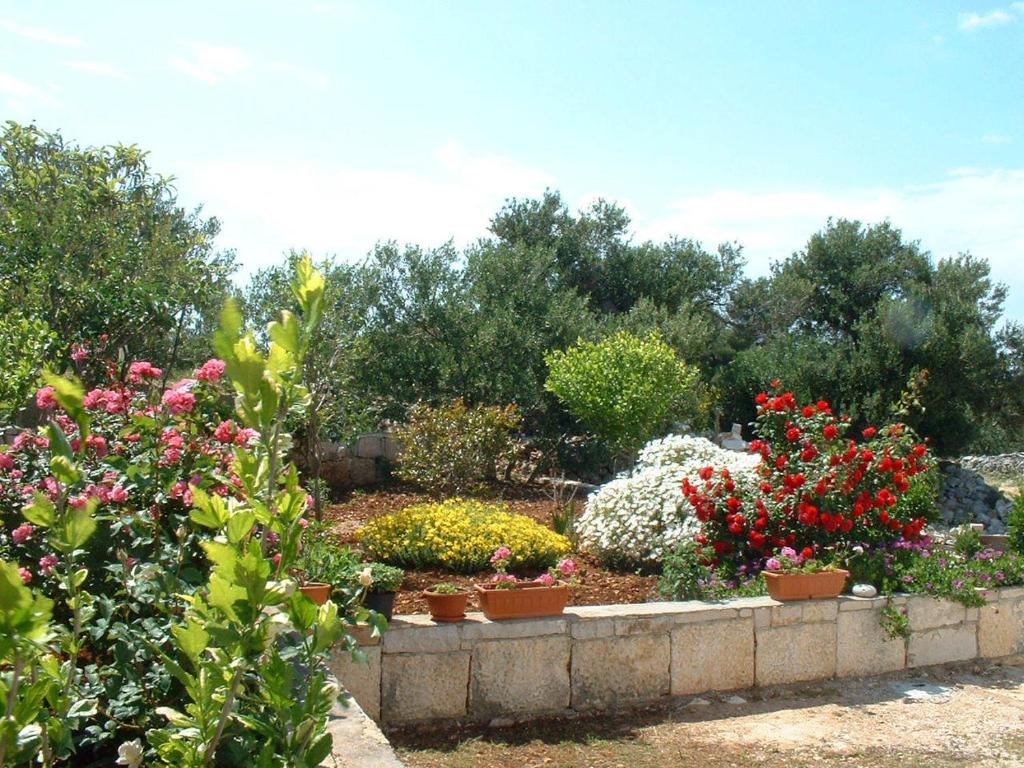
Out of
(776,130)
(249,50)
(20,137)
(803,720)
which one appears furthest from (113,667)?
(20,137)

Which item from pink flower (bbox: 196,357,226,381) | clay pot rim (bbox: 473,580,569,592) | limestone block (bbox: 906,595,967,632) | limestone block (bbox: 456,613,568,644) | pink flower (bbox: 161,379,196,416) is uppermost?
pink flower (bbox: 196,357,226,381)

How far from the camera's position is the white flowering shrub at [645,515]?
22.4 ft

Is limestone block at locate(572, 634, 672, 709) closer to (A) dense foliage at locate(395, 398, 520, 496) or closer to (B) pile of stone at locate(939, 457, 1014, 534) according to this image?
(A) dense foliage at locate(395, 398, 520, 496)

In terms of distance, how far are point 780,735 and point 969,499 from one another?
13575mm

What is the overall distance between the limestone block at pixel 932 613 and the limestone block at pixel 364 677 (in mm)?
3303

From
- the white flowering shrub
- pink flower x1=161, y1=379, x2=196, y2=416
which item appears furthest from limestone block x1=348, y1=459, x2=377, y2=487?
pink flower x1=161, y1=379, x2=196, y2=416

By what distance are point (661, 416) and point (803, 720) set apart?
6.98 meters

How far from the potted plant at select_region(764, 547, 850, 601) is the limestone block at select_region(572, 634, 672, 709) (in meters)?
0.82

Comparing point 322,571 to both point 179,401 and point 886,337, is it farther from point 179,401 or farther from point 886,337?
point 886,337

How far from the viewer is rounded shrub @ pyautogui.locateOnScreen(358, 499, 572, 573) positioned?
6219 mm

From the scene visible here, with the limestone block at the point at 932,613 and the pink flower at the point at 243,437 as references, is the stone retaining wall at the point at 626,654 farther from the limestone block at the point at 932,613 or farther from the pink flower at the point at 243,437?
the pink flower at the point at 243,437

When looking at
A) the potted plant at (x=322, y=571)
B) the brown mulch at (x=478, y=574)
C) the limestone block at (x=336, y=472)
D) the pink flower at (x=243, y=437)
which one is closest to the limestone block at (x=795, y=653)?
the brown mulch at (x=478, y=574)

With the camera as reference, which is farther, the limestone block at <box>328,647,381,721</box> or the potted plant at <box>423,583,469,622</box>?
the potted plant at <box>423,583,469,622</box>

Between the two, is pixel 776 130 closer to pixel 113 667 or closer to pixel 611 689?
pixel 611 689
